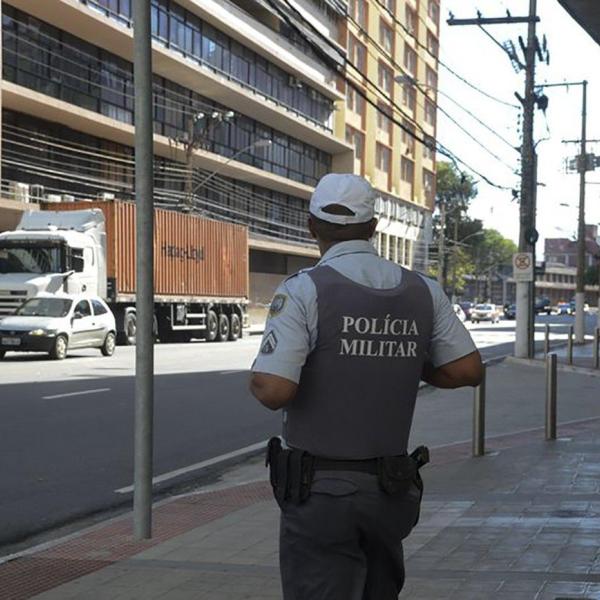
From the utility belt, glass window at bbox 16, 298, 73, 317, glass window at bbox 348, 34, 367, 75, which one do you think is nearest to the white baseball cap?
the utility belt

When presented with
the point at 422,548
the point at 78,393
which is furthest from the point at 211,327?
the point at 422,548

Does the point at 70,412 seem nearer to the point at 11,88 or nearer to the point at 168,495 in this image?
the point at 168,495

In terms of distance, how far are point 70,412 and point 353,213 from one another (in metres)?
10.1

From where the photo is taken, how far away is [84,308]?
78.8ft

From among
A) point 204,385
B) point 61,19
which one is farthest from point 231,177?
point 204,385

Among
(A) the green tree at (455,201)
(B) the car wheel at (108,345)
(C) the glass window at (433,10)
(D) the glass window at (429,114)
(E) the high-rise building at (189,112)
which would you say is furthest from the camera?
(A) the green tree at (455,201)

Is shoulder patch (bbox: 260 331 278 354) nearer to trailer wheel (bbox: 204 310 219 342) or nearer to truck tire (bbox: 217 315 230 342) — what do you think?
trailer wheel (bbox: 204 310 219 342)

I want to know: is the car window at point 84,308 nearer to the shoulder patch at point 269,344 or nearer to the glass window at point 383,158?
the shoulder patch at point 269,344

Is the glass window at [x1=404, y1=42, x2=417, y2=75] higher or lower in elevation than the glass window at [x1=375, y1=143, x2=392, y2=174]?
higher

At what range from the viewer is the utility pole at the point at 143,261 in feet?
20.4

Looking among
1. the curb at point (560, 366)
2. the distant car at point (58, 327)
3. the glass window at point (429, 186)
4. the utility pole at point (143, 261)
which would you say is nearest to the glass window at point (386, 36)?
the glass window at point (429, 186)

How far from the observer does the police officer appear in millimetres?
2941

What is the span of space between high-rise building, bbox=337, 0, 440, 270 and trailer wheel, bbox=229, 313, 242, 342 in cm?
2344

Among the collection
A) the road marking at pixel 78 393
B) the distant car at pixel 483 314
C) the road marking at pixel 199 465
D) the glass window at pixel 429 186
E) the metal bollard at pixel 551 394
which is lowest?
the distant car at pixel 483 314
